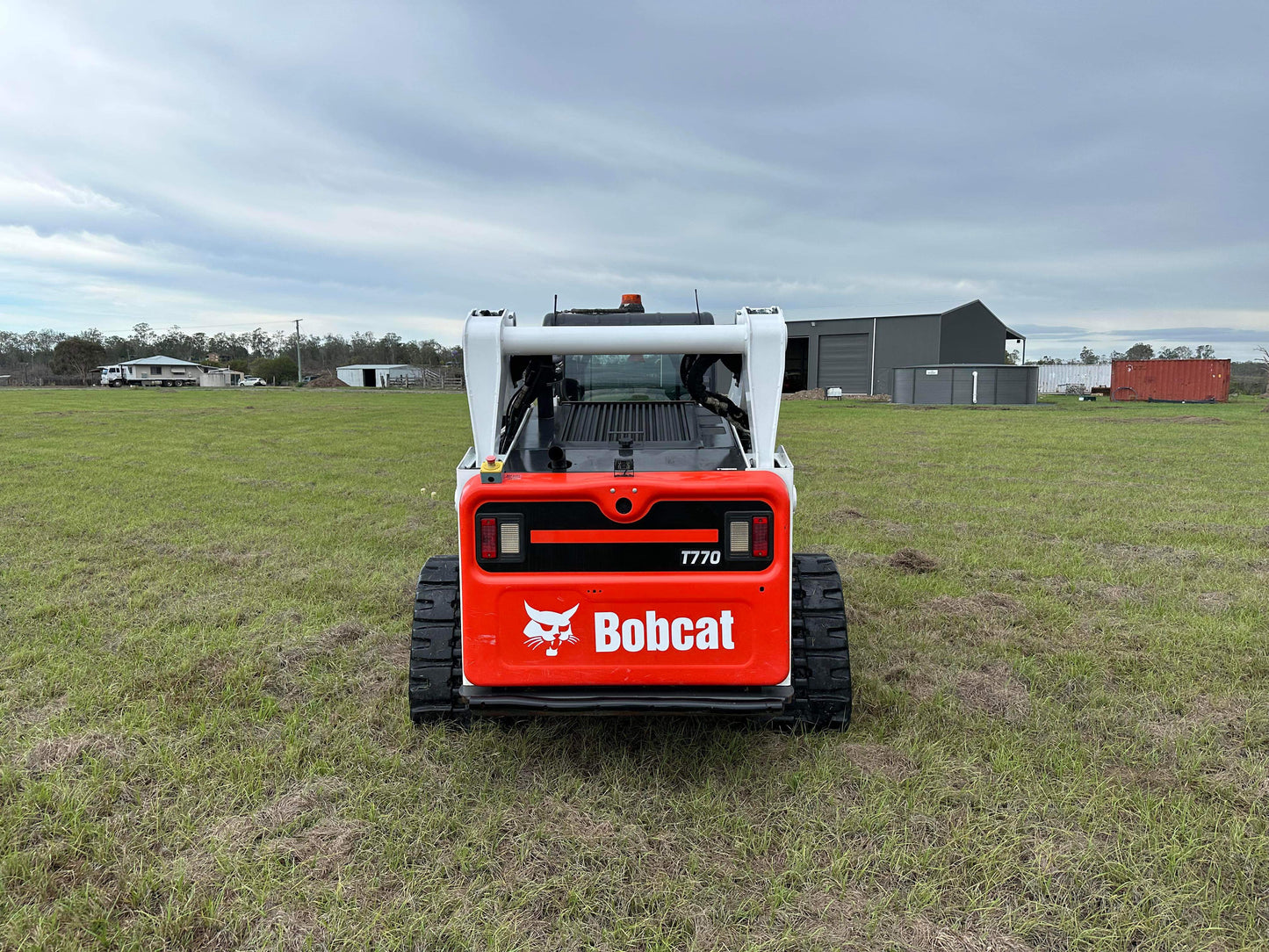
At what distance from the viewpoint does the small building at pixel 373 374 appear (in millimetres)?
78750

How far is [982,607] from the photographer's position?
5285mm

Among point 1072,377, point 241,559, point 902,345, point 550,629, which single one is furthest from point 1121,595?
point 1072,377

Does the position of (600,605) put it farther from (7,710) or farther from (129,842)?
(7,710)

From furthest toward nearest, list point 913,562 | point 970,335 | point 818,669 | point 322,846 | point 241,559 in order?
1. point 970,335
2. point 241,559
3. point 913,562
4. point 818,669
5. point 322,846

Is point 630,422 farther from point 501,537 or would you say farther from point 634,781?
point 634,781

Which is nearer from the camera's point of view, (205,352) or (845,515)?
(845,515)

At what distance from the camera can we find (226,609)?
5141 mm

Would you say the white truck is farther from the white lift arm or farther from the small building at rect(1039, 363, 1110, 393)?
the white lift arm

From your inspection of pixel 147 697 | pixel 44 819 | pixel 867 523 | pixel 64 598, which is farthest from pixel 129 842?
pixel 867 523

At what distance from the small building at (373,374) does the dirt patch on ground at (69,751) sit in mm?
77855

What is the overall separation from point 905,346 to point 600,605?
132 ft

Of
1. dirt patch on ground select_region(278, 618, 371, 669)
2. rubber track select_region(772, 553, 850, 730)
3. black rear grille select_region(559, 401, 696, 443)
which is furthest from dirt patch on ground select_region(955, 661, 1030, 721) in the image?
dirt patch on ground select_region(278, 618, 371, 669)

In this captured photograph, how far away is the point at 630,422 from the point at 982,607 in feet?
9.13

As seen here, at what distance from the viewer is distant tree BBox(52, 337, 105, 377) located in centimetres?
8331
